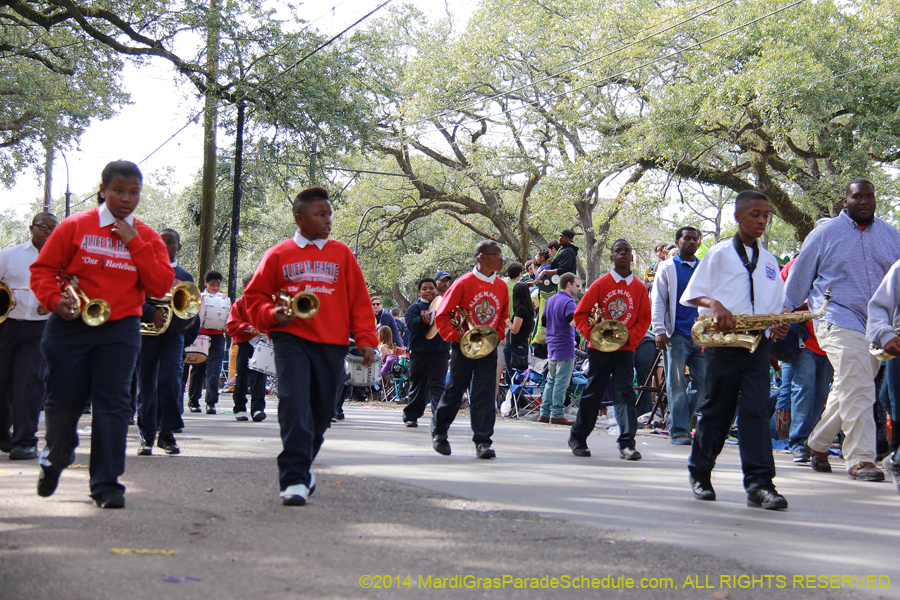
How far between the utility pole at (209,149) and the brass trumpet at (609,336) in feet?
44.9

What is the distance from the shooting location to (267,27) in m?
20.0

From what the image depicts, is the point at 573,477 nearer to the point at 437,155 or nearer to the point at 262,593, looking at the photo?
the point at 262,593

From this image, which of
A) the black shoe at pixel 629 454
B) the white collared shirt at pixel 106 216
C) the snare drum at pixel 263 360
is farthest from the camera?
the snare drum at pixel 263 360

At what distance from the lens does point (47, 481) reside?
551cm

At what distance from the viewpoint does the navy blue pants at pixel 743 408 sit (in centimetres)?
600

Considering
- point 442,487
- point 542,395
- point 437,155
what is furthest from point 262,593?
point 437,155

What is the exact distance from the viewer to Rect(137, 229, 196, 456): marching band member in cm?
820

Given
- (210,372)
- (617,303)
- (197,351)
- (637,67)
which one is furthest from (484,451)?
(637,67)

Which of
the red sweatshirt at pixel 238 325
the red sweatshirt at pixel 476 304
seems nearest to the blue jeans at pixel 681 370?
the red sweatshirt at pixel 476 304

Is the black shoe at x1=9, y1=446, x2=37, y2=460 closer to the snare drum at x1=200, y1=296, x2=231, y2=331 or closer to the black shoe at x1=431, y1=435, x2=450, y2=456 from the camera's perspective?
the black shoe at x1=431, y1=435, x2=450, y2=456

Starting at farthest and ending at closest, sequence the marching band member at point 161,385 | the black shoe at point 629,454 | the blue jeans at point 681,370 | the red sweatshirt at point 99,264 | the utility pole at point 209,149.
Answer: the utility pole at point 209,149
the blue jeans at point 681,370
the black shoe at point 629,454
the marching band member at point 161,385
the red sweatshirt at point 99,264

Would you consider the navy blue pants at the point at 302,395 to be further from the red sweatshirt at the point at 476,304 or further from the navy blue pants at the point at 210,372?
the navy blue pants at the point at 210,372

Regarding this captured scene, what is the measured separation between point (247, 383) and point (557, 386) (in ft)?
14.5

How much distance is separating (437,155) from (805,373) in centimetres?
2906
